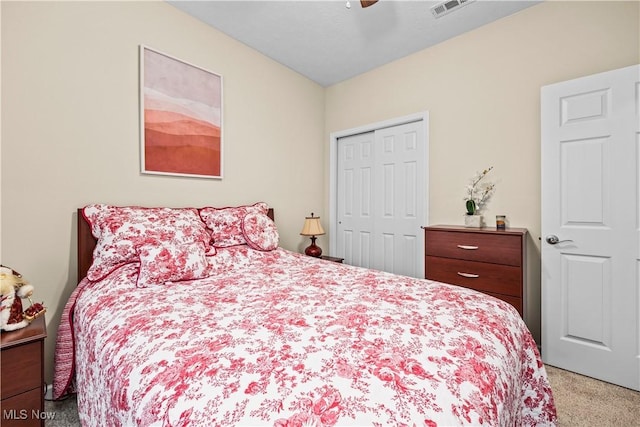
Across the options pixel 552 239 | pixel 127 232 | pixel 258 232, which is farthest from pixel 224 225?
pixel 552 239

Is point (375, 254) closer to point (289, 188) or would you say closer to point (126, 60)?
point (289, 188)

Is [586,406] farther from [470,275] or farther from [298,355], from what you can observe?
[298,355]

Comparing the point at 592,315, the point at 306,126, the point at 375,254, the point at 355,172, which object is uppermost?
the point at 306,126

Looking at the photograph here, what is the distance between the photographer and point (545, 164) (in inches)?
86.8

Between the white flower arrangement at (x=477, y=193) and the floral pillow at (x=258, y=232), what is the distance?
175 cm

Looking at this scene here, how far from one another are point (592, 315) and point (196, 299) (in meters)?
2.56

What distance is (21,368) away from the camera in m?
1.23

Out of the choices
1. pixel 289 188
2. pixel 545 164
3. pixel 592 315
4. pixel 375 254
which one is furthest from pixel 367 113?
pixel 592 315

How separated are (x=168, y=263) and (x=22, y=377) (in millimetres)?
713

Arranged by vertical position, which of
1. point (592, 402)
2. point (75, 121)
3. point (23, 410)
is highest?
point (75, 121)

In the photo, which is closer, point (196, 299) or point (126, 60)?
point (196, 299)

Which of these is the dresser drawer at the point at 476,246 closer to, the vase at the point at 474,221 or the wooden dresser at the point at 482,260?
the wooden dresser at the point at 482,260

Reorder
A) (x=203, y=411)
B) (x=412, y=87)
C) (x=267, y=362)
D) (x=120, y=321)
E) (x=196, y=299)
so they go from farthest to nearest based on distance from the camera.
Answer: (x=412, y=87), (x=196, y=299), (x=120, y=321), (x=267, y=362), (x=203, y=411)

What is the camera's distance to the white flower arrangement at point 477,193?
262cm
